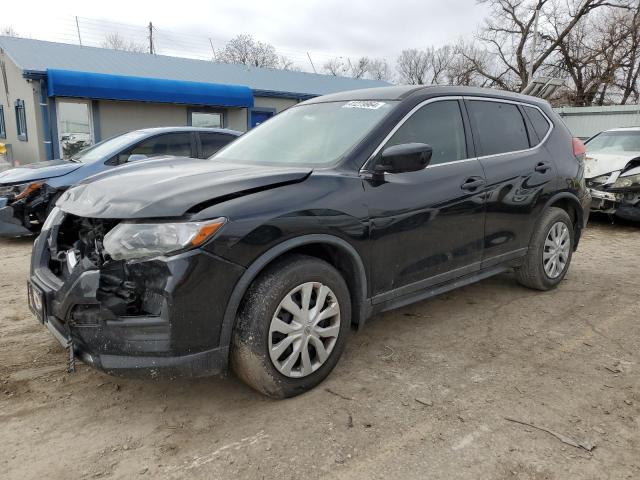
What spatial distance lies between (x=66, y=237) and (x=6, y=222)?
360 cm

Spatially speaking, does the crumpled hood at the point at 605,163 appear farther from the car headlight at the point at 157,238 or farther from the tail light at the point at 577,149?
the car headlight at the point at 157,238

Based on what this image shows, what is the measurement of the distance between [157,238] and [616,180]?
781 centimetres

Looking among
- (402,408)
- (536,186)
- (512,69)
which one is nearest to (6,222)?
(402,408)

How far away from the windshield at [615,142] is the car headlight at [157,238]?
28.6 ft

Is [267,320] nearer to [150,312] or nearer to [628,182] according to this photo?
[150,312]

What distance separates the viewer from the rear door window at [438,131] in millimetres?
3393

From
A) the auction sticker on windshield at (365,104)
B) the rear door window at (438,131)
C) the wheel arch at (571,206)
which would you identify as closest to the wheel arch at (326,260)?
the rear door window at (438,131)

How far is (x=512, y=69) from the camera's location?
34406 mm

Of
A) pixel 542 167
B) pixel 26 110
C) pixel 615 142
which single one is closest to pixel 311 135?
pixel 542 167

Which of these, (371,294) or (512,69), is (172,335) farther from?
(512,69)

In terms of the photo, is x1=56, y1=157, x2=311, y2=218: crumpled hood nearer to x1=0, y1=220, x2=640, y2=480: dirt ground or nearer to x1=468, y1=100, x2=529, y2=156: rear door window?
x1=0, y1=220, x2=640, y2=480: dirt ground

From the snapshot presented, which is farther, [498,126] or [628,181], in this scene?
[628,181]

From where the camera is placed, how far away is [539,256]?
4465mm

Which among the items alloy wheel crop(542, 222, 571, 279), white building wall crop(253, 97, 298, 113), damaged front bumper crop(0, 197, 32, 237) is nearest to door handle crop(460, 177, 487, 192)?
alloy wheel crop(542, 222, 571, 279)
